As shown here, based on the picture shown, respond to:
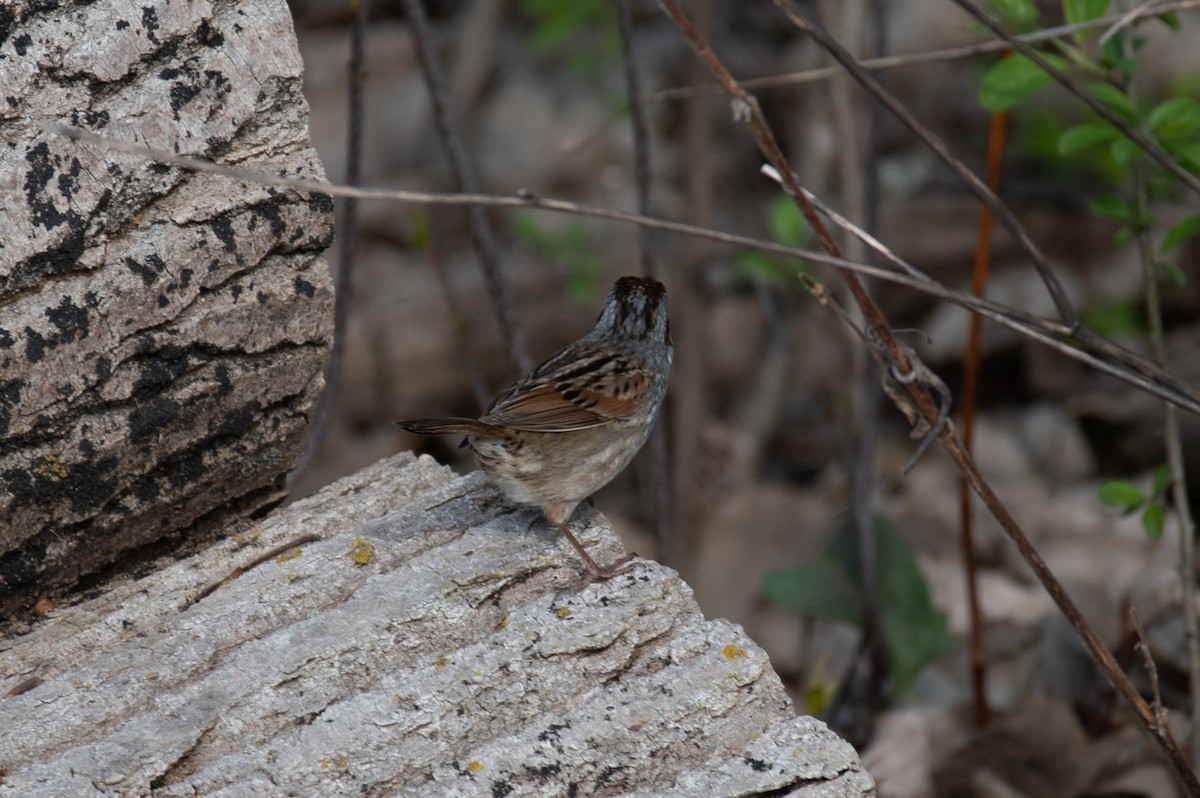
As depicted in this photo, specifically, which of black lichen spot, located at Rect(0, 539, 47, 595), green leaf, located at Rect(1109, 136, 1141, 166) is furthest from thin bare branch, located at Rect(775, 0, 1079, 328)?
black lichen spot, located at Rect(0, 539, 47, 595)

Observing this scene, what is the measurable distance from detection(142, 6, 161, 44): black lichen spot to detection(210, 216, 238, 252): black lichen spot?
38cm

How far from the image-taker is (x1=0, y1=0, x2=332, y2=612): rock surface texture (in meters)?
2.46

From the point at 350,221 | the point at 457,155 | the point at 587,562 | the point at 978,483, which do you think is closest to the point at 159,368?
the point at 587,562

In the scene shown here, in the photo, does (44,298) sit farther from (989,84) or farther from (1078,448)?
(1078,448)

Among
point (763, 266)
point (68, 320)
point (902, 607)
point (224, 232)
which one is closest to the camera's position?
point (68, 320)

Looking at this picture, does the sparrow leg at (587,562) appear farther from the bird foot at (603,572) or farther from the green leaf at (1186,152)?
the green leaf at (1186,152)

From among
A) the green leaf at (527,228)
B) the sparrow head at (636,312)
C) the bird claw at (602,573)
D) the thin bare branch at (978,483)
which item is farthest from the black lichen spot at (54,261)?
the green leaf at (527,228)

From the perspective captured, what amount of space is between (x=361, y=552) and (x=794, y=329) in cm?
470

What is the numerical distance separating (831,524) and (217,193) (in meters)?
4.31

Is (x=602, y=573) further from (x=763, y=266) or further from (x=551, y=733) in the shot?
(x=763, y=266)

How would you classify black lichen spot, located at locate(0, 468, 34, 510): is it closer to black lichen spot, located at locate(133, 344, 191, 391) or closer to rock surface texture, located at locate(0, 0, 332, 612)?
rock surface texture, located at locate(0, 0, 332, 612)

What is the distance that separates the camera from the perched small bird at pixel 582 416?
3102mm

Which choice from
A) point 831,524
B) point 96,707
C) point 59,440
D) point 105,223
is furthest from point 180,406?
point 831,524

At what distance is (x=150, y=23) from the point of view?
2.51 metres
